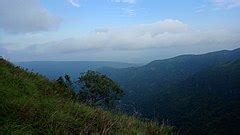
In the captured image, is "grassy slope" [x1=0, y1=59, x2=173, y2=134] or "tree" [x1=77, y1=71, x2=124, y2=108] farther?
"tree" [x1=77, y1=71, x2=124, y2=108]

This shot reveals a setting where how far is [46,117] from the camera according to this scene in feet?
27.3

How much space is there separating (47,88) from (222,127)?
188m

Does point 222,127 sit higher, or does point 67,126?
point 67,126

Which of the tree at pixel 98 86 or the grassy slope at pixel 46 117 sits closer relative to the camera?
the grassy slope at pixel 46 117

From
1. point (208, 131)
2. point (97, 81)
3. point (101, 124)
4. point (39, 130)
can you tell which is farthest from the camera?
point (208, 131)

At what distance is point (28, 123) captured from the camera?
25.4 feet

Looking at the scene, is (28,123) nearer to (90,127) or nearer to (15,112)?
(15,112)

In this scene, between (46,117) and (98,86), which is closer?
(46,117)

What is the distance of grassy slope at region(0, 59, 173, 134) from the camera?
7693 mm

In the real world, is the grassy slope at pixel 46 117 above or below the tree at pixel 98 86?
above

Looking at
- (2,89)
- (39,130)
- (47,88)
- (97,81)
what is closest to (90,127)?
(39,130)

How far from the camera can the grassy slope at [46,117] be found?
25.2 feet

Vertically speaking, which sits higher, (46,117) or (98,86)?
(46,117)

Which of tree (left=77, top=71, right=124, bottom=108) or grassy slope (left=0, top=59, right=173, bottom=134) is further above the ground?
grassy slope (left=0, top=59, right=173, bottom=134)
